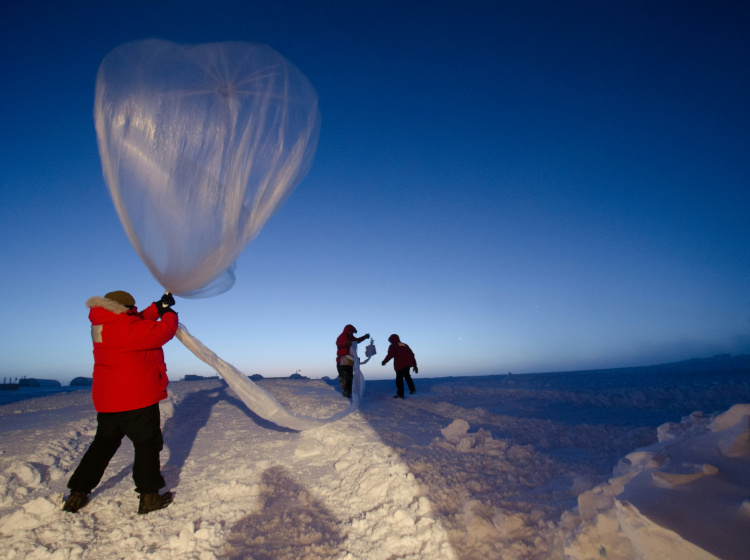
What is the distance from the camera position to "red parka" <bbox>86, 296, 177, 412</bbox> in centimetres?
298

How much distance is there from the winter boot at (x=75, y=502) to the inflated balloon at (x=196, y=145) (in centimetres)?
180

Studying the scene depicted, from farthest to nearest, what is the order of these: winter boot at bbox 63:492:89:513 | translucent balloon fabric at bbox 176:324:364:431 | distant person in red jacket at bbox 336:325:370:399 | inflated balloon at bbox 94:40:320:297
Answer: distant person in red jacket at bbox 336:325:370:399 → translucent balloon fabric at bbox 176:324:364:431 → inflated balloon at bbox 94:40:320:297 → winter boot at bbox 63:492:89:513

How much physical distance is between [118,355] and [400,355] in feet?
24.8

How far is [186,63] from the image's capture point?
3.57 m

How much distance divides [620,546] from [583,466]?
6.84 ft

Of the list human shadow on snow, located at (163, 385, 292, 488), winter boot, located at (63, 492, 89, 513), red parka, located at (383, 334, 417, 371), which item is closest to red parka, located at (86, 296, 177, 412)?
winter boot, located at (63, 492, 89, 513)

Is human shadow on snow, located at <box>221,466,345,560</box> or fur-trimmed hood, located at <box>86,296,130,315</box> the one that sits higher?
fur-trimmed hood, located at <box>86,296,130,315</box>

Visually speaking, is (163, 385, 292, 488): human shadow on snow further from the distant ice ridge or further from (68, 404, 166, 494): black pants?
the distant ice ridge

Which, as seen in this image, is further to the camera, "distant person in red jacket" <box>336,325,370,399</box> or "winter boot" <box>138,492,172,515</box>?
"distant person in red jacket" <box>336,325,370,399</box>

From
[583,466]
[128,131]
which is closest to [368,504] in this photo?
[583,466]

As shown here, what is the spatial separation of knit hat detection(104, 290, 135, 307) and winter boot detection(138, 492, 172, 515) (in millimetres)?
1553

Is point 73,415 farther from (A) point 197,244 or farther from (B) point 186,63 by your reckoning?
(B) point 186,63

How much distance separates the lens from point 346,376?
913 cm

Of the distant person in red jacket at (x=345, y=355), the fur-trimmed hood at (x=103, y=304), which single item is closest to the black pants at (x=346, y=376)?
the distant person in red jacket at (x=345, y=355)
